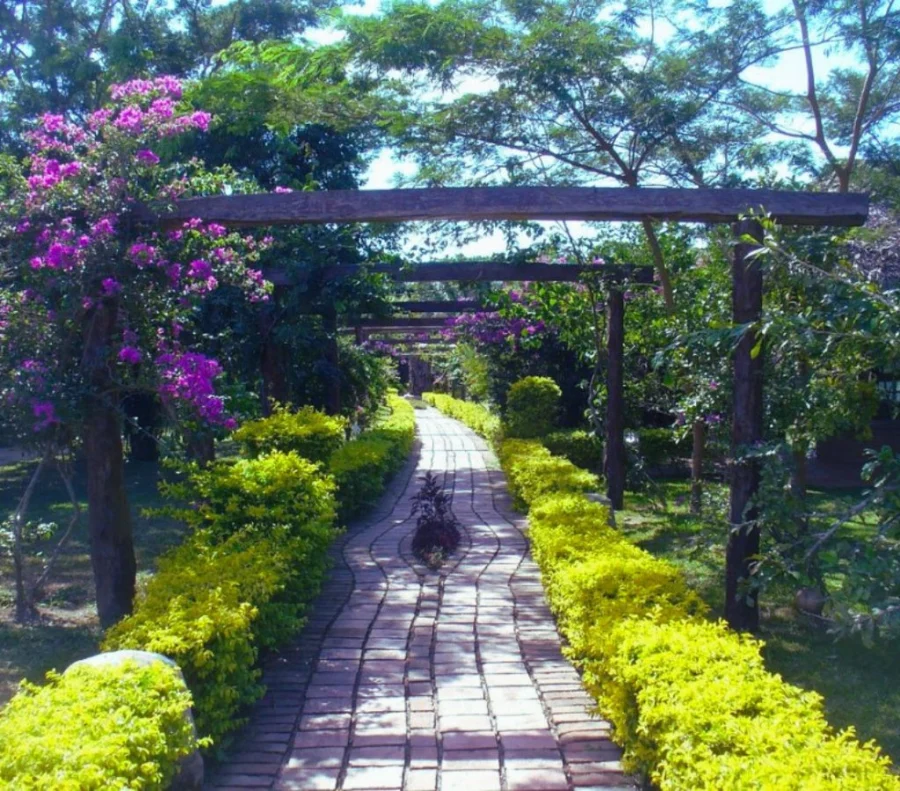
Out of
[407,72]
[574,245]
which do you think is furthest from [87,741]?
[574,245]

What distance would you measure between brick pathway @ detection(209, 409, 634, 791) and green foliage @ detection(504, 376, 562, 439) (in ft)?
21.1

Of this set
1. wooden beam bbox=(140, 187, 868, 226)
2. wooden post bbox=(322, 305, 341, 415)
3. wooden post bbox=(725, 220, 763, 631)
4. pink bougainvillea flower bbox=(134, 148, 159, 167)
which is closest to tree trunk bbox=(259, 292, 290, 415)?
wooden post bbox=(322, 305, 341, 415)

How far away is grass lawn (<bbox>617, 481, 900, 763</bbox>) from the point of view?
15.6 ft

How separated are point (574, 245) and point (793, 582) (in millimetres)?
6502

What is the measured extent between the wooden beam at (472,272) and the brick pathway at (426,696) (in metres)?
3.90

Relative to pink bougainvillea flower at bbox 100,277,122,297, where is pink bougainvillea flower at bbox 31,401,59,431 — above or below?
below

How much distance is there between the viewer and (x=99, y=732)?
2801 millimetres

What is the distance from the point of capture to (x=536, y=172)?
10008mm

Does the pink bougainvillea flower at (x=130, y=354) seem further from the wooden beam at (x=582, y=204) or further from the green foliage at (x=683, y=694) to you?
the green foliage at (x=683, y=694)

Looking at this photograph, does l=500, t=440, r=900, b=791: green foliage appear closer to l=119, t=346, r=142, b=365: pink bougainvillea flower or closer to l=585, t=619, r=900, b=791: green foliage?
l=585, t=619, r=900, b=791: green foliage

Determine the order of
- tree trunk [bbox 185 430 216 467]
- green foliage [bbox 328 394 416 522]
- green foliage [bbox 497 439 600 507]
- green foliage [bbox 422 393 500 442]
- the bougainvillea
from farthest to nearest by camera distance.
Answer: green foliage [bbox 422 393 500 442]
green foliage [bbox 328 394 416 522]
green foliage [bbox 497 439 600 507]
tree trunk [bbox 185 430 216 467]
the bougainvillea

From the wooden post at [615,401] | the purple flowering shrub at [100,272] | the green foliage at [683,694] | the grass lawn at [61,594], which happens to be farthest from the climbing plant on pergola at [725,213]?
the wooden post at [615,401]

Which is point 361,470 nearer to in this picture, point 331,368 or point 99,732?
point 331,368

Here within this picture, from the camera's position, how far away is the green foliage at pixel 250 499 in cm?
593
